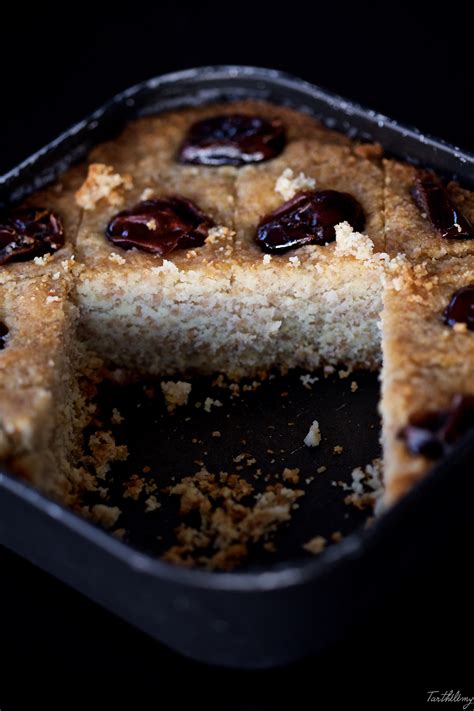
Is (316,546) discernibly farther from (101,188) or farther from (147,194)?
(101,188)

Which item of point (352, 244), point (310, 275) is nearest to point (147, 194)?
point (310, 275)

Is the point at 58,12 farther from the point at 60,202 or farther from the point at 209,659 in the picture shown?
the point at 209,659

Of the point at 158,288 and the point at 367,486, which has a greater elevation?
the point at 158,288

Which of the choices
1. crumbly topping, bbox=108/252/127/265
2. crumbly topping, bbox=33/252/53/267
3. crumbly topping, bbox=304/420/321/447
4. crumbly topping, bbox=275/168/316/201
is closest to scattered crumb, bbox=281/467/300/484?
crumbly topping, bbox=304/420/321/447

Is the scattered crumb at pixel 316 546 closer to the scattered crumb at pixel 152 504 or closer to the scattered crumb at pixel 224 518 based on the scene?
the scattered crumb at pixel 224 518

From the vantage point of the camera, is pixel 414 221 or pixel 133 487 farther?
pixel 414 221

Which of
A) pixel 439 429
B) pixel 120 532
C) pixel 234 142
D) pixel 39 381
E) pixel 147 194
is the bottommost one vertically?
pixel 120 532

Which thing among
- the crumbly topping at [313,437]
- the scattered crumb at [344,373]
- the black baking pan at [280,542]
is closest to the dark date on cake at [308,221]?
the black baking pan at [280,542]
